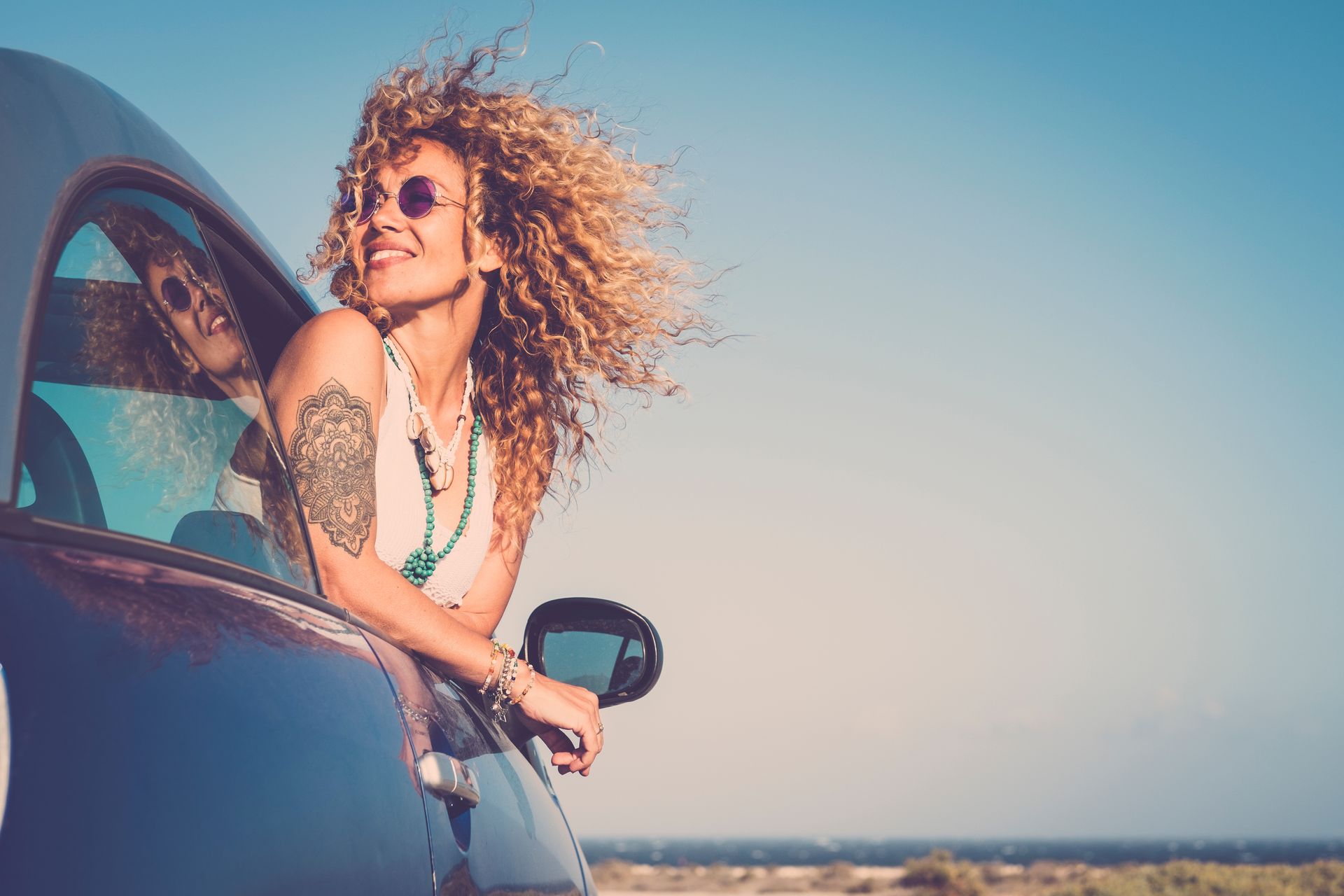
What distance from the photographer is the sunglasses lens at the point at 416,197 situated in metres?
3.01

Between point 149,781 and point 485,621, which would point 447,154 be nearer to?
point 485,621

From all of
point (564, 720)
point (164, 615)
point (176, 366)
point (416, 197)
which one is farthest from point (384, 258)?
point (164, 615)

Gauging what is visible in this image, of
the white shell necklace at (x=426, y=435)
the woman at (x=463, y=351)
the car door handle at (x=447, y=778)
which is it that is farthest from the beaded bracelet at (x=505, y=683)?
the car door handle at (x=447, y=778)

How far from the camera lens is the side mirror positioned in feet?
8.57

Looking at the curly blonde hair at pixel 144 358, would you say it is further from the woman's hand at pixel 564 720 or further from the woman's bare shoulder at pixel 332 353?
the woman's hand at pixel 564 720

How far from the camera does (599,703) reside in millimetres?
2645

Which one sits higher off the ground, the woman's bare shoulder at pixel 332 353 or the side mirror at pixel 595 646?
the woman's bare shoulder at pixel 332 353

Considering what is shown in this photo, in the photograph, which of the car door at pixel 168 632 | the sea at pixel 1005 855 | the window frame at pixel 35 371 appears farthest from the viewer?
the sea at pixel 1005 855

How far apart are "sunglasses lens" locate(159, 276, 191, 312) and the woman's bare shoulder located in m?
0.74

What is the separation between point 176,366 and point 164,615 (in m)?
0.50

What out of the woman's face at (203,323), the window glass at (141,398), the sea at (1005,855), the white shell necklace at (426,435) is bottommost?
the sea at (1005,855)

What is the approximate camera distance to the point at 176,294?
1426 mm

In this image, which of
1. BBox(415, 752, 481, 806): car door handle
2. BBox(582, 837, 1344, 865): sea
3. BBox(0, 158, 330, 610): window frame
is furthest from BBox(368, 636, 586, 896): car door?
BBox(582, 837, 1344, 865): sea

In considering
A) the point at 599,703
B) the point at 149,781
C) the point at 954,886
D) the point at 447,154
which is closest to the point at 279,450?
the point at 149,781
